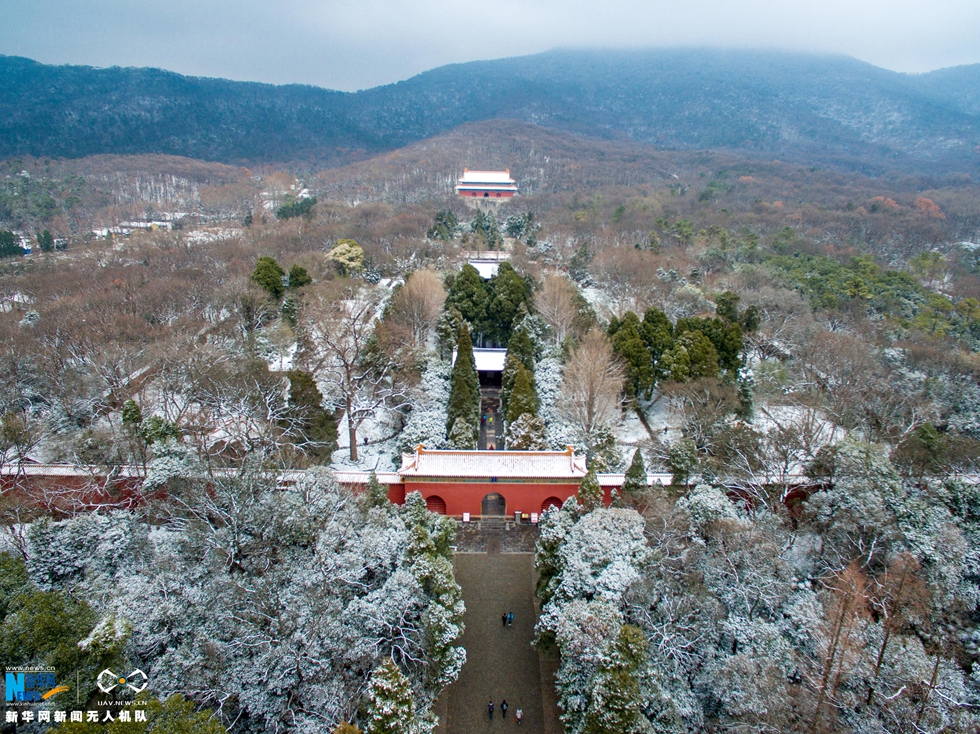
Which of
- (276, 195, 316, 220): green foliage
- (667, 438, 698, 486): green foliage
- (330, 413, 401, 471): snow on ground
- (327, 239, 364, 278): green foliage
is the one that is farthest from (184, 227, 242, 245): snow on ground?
(667, 438, 698, 486): green foliage

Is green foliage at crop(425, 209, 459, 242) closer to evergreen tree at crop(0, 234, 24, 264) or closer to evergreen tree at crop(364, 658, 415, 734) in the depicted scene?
evergreen tree at crop(0, 234, 24, 264)

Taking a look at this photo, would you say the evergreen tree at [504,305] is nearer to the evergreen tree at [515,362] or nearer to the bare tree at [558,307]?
the bare tree at [558,307]

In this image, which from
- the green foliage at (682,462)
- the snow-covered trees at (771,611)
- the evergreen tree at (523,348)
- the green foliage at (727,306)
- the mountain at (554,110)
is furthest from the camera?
the mountain at (554,110)

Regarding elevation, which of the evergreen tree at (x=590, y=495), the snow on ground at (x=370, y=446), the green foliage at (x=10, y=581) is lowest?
the snow on ground at (x=370, y=446)

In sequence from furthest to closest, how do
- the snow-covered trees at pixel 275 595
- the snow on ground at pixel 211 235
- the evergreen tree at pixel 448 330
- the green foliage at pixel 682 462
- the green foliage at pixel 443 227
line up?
the green foliage at pixel 443 227, the snow on ground at pixel 211 235, the evergreen tree at pixel 448 330, the green foliage at pixel 682 462, the snow-covered trees at pixel 275 595

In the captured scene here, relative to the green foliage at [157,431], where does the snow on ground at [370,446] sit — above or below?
below

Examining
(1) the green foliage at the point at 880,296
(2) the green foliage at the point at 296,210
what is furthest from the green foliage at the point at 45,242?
(1) the green foliage at the point at 880,296

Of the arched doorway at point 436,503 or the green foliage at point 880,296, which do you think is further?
the green foliage at point 880,296

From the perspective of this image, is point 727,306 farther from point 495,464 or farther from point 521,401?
point 495,464
